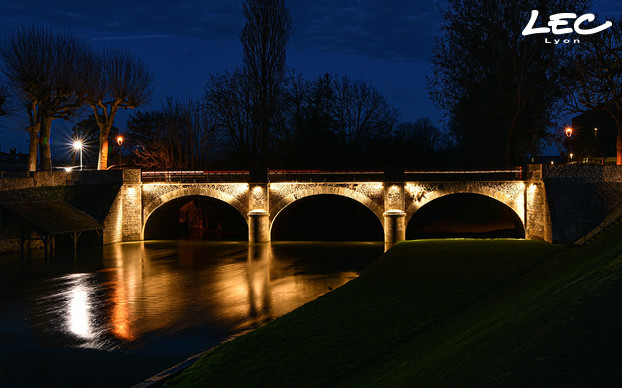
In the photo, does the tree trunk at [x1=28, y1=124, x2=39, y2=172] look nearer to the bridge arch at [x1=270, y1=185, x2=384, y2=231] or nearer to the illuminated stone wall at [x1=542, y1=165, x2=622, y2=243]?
the bridge arch at [x1=270, y1=185, x2=384, y2=231]

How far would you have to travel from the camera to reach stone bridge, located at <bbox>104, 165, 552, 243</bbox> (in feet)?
121

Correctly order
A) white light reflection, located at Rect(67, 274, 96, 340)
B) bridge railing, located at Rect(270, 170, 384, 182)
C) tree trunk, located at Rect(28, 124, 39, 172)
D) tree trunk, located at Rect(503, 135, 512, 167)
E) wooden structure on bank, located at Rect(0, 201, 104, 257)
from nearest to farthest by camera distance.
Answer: white light reflection, located at Rect(67, 274, 96, 340)
wooden structure on bank, located at Rect(0, 201, 104, 257)
bridge railing, located at Rect(270, 170, 384, 182)
tree trunk, located at Rect(503, 135, 512, 167)
tree trunk, located at Rect(28, 124, 39, 172)

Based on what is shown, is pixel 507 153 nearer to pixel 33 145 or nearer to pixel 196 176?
pixel 196 176

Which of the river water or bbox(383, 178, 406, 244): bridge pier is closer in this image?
the river water

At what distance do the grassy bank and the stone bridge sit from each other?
1088cm

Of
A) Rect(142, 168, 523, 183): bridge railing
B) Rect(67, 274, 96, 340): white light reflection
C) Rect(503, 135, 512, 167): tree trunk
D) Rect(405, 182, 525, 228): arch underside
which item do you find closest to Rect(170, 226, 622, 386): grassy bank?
Rect(67, 274, 96, 340): white light reflection

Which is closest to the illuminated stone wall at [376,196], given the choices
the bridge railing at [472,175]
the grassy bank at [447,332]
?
the bridge railing at [472,175]

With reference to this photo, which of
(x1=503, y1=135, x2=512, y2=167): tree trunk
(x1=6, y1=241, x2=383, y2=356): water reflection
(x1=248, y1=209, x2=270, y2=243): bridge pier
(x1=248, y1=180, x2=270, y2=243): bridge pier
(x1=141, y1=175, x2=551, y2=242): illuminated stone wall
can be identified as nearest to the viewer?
(x1=6, y1=241, x2=383, y2=356): water reflection

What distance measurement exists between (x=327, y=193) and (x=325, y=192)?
0.60 feet

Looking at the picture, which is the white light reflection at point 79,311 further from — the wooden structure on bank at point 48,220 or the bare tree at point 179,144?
the bare tree at point 179,144

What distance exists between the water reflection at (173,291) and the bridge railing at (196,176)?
5673 mm

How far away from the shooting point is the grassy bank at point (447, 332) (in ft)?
25.5

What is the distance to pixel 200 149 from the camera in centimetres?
6034

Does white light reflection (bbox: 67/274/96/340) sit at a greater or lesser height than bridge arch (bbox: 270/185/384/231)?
lesser
